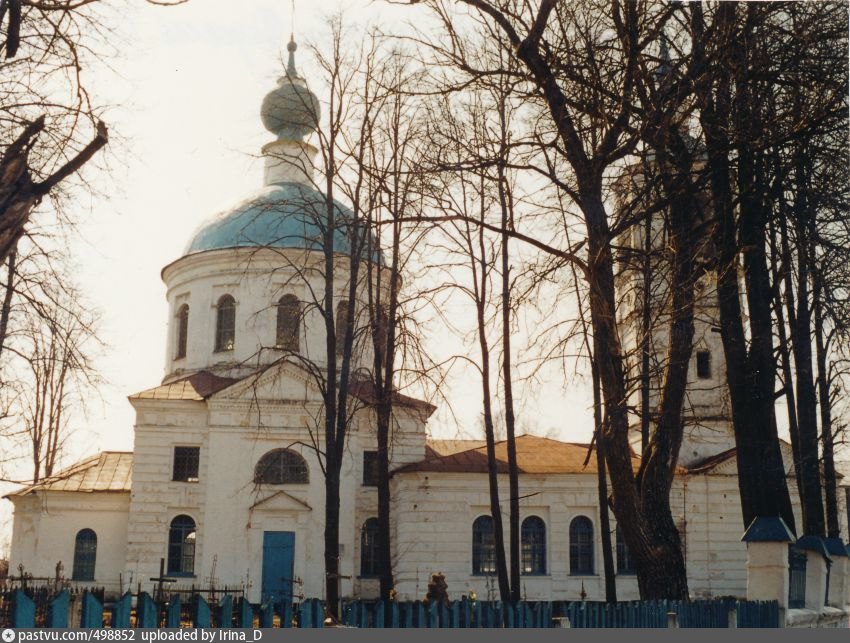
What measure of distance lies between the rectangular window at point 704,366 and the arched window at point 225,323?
12.8 metres

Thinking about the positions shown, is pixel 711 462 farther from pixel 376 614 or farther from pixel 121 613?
pixel 121 613

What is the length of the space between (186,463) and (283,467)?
249 cm

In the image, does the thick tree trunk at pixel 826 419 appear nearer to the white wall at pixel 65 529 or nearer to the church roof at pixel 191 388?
the church roof at pixel 191 388

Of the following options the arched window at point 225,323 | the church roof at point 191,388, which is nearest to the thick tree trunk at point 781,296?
the church roof at point 191,388

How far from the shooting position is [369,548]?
27.6 metres

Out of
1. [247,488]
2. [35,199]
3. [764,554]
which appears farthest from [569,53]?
[247,488]

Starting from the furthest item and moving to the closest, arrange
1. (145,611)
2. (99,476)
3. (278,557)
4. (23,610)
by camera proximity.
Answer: (99,476) → (278,557) → (145,611) → (23,610)

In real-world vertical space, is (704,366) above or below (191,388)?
above

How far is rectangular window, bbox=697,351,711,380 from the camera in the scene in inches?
1115

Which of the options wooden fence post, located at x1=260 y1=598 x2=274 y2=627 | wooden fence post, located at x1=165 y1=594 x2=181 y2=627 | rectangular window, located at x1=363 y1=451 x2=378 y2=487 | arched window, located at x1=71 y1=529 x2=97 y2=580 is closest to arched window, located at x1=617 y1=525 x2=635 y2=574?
rectangular window, located at x1=363 y1=451 x2=378 y2=487

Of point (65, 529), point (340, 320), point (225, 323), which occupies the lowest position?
point (65, 529)

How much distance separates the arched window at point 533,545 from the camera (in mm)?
27547

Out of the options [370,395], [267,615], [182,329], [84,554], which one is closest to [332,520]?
[370,395]

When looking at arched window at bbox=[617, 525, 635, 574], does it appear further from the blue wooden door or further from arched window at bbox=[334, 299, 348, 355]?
arched window at bbox=[334, 299, 348, 355]
